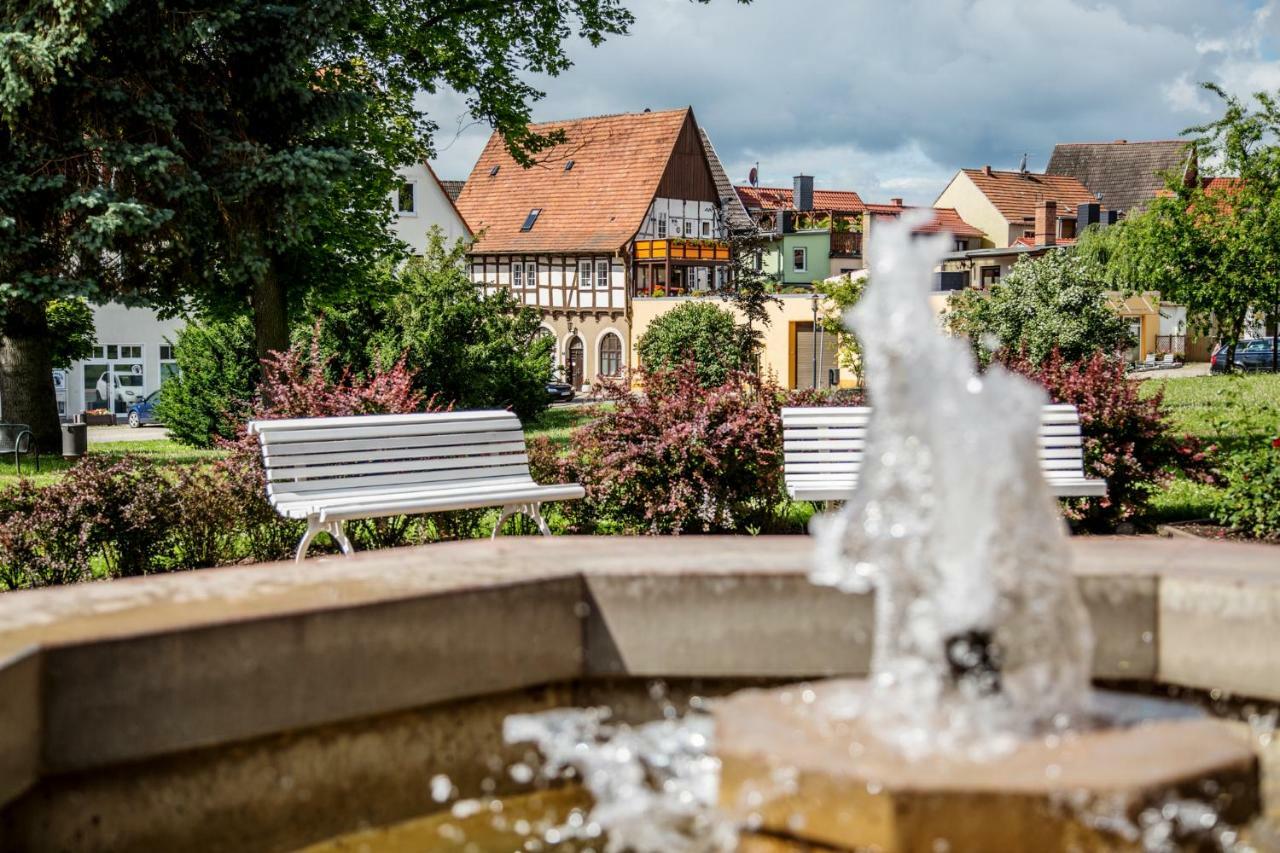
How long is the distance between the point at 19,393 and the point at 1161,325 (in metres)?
50.0

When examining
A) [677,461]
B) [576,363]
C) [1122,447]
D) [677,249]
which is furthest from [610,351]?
[677,461]

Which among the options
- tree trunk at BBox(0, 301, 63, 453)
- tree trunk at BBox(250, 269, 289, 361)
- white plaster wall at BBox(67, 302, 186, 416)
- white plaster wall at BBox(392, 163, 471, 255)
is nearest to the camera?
tree trunk at BBox(250, 269, 289, 361)

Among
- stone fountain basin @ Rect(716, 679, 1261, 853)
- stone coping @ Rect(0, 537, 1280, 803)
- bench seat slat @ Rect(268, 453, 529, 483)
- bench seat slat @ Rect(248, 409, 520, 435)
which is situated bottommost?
stone fountain basin @ Rect(716, 679, 1261, 853)

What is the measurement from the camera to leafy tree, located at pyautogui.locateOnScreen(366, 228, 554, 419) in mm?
28203

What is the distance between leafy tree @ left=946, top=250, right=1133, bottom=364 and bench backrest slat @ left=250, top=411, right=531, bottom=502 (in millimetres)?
17243

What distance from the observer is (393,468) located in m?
8.02

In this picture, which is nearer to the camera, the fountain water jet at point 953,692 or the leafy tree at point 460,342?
the fountain water jet at point 953,692

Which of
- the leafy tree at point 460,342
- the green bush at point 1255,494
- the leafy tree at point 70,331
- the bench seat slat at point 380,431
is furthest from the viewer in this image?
the leafy tree at point 70,331

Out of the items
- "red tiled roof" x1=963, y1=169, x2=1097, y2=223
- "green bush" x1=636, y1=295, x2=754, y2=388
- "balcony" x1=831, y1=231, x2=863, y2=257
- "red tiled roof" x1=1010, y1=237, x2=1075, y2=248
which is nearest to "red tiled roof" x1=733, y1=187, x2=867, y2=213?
"balcony" x1=831, y1=231, x2=863, y2=257

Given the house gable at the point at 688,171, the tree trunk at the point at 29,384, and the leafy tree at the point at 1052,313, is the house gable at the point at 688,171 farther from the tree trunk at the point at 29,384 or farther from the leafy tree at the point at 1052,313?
the tree trunk at the point at 29,384

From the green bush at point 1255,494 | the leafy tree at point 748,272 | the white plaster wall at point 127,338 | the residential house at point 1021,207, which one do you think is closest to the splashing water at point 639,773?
the green bush at point 1255,494

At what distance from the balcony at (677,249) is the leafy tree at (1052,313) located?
30758 millimetres

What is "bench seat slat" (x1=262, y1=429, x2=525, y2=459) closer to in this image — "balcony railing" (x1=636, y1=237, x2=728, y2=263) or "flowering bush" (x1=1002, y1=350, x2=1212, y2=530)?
"flowering bush" (x1=1002, y1=350, x2=1212, y2=530)

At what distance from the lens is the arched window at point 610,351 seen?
2293 inches
